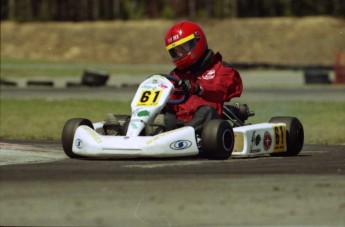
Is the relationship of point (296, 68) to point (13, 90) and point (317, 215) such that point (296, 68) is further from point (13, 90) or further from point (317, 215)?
point (317, 215)

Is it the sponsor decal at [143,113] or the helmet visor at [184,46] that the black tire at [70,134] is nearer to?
the sponsor decal at [143,113]

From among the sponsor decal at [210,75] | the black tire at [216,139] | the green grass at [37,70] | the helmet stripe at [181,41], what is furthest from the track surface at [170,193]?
the green grass at [37,70]

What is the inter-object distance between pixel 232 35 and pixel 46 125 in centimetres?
6054

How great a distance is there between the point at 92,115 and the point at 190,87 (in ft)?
34.5

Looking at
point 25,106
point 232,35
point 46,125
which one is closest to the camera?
point 46,125

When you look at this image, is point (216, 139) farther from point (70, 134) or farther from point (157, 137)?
point (70, 134)

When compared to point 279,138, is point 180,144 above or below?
above

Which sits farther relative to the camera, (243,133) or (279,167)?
(243,133)

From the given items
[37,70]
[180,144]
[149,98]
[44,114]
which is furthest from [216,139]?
[37,70]

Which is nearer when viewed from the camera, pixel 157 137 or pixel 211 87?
pixel 157 137

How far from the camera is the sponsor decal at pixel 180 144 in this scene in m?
11.0

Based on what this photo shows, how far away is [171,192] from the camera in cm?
865

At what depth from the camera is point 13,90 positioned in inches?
1282

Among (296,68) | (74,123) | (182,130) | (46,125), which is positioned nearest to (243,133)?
(182,130)
